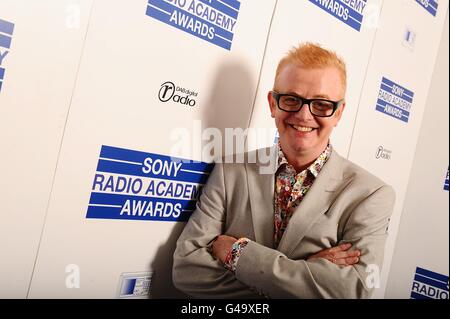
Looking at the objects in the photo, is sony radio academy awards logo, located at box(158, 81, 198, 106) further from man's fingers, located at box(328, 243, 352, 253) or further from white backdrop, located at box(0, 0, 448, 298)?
man's fingers, located at box(328, 243, 352, 253)

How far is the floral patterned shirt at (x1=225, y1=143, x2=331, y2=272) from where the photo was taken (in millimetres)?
1684

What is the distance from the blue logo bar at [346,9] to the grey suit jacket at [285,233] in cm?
88

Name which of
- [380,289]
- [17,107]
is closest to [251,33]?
[17,107]

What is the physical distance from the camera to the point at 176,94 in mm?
1700

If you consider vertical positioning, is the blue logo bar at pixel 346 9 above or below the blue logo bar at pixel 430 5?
below

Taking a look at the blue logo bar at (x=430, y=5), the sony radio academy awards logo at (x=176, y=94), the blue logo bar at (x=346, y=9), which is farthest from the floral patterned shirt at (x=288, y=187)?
the blue logo bar at (x=430, y=5)

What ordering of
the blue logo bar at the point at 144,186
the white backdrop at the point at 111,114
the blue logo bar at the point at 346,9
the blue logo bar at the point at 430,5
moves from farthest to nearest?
the blue logo bar at the point at 430,5 < the blue logo bar at the point at 346,9 < the blue logo bar at the point at 144,186 < the white backdrop at the point at 111,114

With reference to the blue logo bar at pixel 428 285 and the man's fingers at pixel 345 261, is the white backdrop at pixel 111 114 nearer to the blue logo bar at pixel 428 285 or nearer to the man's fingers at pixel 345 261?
the man's fingers at pixel 345 261

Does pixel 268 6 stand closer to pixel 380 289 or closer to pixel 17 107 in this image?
pixel 17 107

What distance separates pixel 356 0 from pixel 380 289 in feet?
6.36

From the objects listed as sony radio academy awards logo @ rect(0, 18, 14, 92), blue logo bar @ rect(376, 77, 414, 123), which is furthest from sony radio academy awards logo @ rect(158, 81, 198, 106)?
blue logo bar @ rect(376, 77, 414, 123)

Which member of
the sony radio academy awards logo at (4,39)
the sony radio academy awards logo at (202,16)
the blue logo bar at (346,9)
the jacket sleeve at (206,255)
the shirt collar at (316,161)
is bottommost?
the jacket sleeve at (206,255)

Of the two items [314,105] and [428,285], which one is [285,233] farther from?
[428,285]

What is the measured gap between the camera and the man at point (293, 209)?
1542 mm
